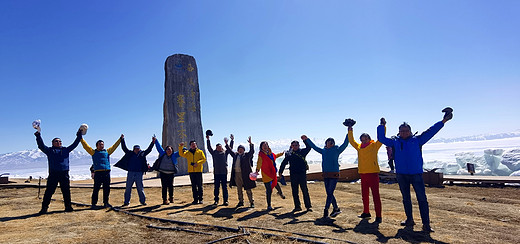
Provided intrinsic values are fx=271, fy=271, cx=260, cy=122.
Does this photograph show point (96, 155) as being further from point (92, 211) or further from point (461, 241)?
point (461, 241)

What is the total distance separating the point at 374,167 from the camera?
5.39 metres

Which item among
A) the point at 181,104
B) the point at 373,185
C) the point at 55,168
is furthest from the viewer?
the point at 181,104

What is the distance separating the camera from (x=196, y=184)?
25.1 feet

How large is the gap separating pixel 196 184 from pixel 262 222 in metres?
3.00

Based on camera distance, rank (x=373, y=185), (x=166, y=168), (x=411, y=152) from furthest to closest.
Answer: (x=166, y=168) → (x=373, y=185) → (x=411, y=152)

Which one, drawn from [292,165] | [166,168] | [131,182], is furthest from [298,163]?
[131,182]

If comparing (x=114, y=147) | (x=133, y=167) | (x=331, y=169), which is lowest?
(x=331, y=169)

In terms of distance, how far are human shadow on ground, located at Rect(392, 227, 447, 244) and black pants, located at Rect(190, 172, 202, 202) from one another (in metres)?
5.02

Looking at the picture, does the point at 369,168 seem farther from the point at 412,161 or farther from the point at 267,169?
the point at 267,169

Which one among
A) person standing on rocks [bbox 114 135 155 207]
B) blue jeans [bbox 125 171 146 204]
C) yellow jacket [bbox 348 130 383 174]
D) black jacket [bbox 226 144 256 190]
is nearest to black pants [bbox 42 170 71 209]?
person standing on rocks [bbox 114 135 155 207]

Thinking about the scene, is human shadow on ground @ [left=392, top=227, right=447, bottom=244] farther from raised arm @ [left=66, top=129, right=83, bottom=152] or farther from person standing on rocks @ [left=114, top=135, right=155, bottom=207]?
raised arm @ [left=66, top=129, right=83, bottom=152]

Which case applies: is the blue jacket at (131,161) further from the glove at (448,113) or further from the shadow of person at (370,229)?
the glove at (448,113)

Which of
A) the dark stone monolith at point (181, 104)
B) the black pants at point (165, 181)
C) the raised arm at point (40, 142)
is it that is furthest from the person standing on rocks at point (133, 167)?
the dark stone monolith at point (181, 104)

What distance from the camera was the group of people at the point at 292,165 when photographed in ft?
15.9
